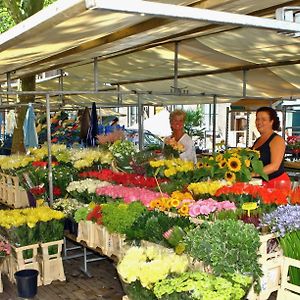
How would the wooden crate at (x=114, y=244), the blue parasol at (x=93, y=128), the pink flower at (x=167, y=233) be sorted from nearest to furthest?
1. the pink flower at (x=167, y=233)
2. the wooden crate at (x=114, y=244)
3. the blue parasol at (x=93, y=128)

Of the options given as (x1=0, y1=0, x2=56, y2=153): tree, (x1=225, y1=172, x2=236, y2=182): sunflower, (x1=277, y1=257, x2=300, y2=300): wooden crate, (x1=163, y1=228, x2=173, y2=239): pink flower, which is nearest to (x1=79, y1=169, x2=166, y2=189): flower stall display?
(x1=225, y1=172, x2=236, y2=182): sunflower

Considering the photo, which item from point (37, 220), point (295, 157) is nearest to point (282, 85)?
point (295, 157)

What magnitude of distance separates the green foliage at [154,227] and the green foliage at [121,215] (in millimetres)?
130

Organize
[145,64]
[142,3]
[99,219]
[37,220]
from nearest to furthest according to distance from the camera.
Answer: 1. [142,3]
2. [99,219]
3. [37,220]
4. [145,64]

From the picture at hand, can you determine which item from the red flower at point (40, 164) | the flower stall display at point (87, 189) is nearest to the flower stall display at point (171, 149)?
the flower stall display at point (87, 189)

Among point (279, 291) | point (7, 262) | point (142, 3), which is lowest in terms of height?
point (7, 262)

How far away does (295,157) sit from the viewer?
33.7 ft

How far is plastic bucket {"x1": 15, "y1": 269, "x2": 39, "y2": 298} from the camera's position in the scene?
4176 mm

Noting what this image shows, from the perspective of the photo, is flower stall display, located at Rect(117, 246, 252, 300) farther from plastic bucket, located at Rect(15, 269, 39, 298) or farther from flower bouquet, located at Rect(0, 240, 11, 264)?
flower bouquet, located at Rect(0, 240, 11, 264)

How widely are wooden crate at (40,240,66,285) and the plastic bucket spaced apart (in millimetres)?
291

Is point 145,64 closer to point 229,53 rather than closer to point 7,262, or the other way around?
point 229,53

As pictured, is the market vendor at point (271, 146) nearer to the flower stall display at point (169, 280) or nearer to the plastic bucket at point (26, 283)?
the flower stall display at point (169, 280)

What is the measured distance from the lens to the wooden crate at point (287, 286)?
104 inches

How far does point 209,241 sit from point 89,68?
642 centimetres
